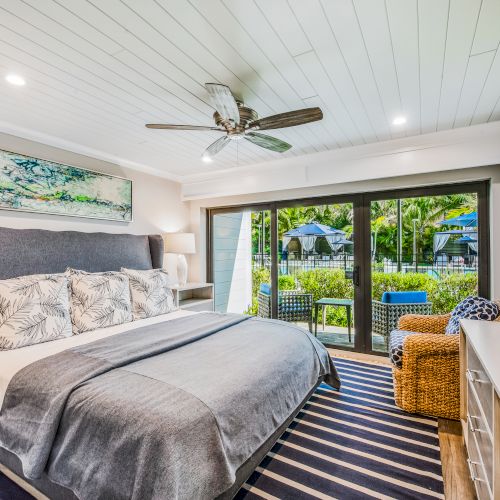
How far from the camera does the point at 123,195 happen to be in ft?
13.0

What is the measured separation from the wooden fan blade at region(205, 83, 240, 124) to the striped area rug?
224 cm

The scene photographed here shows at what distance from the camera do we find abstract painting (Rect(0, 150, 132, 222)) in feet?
9.70

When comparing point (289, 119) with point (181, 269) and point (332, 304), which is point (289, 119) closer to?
point (332, 304)

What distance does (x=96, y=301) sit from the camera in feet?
9.16

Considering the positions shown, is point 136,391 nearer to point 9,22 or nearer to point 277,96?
point 9,22

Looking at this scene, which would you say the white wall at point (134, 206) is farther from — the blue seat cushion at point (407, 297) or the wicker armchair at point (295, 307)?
the blue seat cushion at point (407, 297)

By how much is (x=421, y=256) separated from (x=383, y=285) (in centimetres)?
53

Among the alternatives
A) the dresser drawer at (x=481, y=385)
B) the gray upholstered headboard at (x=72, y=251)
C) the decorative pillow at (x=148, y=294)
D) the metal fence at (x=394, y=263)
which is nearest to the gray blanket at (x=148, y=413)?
the decorative pillow at (x=148, y=294)

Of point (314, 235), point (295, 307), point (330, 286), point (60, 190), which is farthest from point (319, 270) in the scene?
point (60, 190)

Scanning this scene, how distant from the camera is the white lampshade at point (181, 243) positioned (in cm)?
442

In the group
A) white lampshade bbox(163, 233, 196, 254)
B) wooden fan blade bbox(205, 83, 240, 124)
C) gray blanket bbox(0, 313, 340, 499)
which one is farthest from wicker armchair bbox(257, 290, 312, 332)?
wooden fan blade bbox(205, 83, 240, 124)

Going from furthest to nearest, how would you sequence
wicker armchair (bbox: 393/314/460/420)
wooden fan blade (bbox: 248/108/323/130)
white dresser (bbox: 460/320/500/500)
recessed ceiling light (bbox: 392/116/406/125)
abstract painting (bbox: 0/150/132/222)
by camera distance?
abstract painting (bbox: 0/150/132/222)
recessed ceiling light (bbox: 392/116/406/125)
wicker armchair (bbox: 393/314/460/420)
wooden fan blade (bbox: 248/108/323/130)
white dresser (bbox: 460/320/500/500)

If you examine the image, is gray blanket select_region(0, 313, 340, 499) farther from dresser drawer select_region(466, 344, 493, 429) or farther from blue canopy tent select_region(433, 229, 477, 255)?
blue canopy tent select_region(433, 229, 477, 255)

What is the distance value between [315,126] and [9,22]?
7.42 ft
